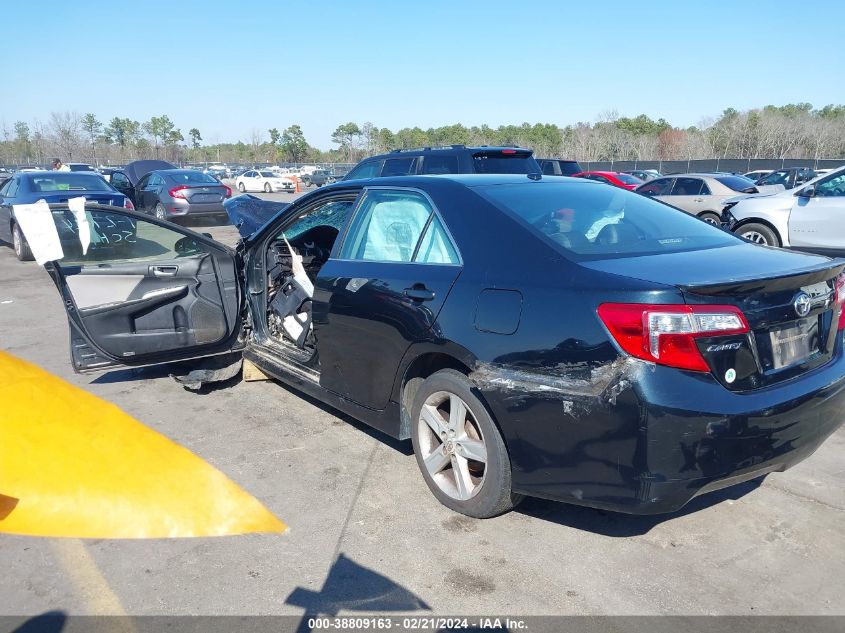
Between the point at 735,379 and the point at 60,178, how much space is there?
1367cm

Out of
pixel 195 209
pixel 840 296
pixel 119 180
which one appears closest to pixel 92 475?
pixel 840 296

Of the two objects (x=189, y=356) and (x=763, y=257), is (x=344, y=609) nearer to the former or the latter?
(x=763, y=257)

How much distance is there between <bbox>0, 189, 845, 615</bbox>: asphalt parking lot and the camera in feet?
8.92

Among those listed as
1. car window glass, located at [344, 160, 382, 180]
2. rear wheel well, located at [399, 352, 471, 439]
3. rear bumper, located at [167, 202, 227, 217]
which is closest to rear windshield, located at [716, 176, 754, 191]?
car window glass, located at [344, 160, 382, 180]

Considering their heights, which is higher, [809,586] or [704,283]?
[704,283]

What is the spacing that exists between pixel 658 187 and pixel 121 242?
13699mm

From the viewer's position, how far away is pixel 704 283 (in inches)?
103

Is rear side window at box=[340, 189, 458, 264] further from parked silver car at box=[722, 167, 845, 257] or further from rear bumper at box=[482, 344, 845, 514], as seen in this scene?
parked silver car at box=[722, 167, 845, 257]

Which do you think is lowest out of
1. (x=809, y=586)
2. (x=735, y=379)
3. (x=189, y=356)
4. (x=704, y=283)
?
(x=809, y=586)

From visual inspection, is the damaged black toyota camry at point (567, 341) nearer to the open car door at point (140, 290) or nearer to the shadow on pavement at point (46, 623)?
the open car door at point (140, 290)

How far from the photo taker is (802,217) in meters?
10.3

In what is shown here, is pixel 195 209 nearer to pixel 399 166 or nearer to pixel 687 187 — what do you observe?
pixel 399 166

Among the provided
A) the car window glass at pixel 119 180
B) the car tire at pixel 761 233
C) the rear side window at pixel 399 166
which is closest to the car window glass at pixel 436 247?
the rear side window at pixel 399 166

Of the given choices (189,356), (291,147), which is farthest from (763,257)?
(291,147)
